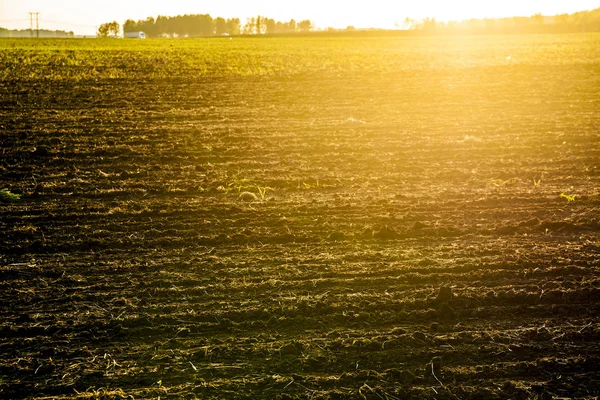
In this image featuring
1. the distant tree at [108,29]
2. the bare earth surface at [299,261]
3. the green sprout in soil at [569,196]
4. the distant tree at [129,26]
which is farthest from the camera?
the distant tree at [129,26]

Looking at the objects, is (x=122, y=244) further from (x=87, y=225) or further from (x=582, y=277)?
(x=582, y=277)

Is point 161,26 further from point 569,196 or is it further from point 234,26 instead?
point 569,196

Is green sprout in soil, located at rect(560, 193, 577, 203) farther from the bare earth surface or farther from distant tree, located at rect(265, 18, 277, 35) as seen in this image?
distant tree, located at rect(265, 18, 277, 35)

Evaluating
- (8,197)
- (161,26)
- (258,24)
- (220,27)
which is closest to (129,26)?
(161,26)

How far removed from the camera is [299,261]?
5844 millimetres

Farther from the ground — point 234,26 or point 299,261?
point 234,26

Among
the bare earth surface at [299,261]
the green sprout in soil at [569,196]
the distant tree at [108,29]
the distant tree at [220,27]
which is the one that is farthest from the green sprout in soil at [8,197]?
the distant tree at [220,27]

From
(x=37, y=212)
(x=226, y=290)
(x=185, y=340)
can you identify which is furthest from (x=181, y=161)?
(x=185, y=340)

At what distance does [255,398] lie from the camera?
378 cm

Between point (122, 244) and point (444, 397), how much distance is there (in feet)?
12.7

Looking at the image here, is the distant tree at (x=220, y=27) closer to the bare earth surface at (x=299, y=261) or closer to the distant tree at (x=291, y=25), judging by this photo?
the distant tree at (x=291, y=25)

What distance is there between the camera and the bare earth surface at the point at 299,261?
13.4 feet

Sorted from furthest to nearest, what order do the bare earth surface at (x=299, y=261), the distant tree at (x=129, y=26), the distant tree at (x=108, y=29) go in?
1. the distant tree at (x=129, y=26)
2. the distant tree at (x=108, y=29)
3. the bare earth surface at (x=299, y=261)

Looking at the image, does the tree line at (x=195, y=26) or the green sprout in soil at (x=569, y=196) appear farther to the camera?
the tree line at (x=195, y=26)
